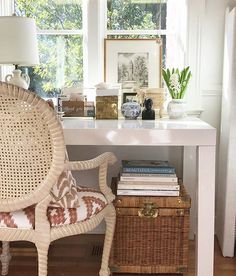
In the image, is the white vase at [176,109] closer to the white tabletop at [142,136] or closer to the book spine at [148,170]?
the book spine at [148,170]

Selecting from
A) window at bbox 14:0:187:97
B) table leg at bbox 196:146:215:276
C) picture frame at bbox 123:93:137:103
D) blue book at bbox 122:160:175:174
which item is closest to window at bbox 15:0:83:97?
window at bbox 14:0:187:97

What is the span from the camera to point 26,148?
1582 mm

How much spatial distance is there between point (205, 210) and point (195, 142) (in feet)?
1.12

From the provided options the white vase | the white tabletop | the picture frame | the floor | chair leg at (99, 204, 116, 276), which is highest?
the picture frame

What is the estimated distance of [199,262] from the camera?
6.56 feet

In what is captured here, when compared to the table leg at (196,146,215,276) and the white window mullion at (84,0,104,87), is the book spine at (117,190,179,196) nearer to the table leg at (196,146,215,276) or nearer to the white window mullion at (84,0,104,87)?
the table leg at (196,146,215,276)

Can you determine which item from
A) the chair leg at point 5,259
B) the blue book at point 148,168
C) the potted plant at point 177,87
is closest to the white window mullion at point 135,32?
the potted plant at point 177,87

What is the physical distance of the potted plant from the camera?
2.42m

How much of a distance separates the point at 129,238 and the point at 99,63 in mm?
1191

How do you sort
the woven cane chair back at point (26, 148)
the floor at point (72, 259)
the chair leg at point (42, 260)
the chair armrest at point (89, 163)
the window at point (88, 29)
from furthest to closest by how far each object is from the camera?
1. the window at point (88, 29)
2. the floor at point (72, 259)
3. the chair armrest at point (89, 163)
4. the chair leg at point (42, 260)
5. the woven cane chair back at point (26, 148)

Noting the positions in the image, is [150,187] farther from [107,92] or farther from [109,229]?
[107,92]

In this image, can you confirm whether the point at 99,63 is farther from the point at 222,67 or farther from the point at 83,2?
the point at 222,67

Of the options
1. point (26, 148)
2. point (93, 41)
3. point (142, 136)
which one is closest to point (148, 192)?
point (142, 136)

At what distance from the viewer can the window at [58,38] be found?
2758 millimetres
